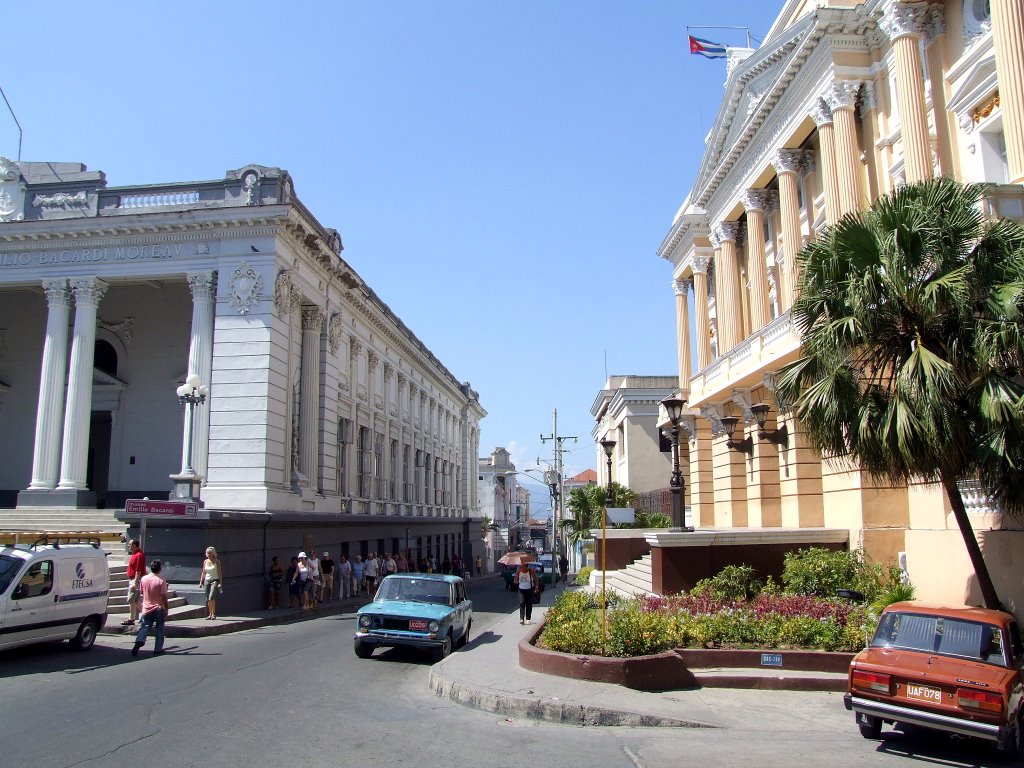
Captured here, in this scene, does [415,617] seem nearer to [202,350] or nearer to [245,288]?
[202,350]

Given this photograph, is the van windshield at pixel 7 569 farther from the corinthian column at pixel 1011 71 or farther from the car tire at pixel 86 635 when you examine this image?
the corinthian column at pixel 1011 71

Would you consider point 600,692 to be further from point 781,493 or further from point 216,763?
point 781,493

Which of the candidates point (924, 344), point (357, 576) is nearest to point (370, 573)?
point (357, 576)

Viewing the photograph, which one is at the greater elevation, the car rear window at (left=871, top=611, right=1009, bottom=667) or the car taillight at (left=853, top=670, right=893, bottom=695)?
the car rear window at (left=871, top=611, right=1009, bottom=667)

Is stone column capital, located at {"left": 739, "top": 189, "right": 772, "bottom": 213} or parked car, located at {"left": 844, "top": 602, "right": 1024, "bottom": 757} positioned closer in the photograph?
parked car, located at {"left": 844, "top": 602, "right": 1024, "bottom": 757}

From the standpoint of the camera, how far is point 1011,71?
1398 centimetres

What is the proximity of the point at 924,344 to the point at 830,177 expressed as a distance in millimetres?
10191

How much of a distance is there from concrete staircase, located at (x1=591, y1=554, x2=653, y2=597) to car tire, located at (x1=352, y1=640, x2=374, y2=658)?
6.72 meters

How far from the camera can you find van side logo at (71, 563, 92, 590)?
13840 millimetres

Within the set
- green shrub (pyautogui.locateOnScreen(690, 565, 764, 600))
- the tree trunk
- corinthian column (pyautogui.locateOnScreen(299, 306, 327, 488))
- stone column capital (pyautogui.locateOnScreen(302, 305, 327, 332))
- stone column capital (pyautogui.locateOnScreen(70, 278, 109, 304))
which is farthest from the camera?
stone column capital (pyautogui.locateOnScreen(302, 305, 327, 332))

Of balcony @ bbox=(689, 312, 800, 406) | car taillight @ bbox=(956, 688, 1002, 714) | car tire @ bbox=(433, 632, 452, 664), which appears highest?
balcony @ bbox=(689, 312, 800, 406)

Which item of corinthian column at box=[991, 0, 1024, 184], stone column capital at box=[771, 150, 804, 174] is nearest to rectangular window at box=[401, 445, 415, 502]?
stone column capital at box=[771, 150, 804, 174]

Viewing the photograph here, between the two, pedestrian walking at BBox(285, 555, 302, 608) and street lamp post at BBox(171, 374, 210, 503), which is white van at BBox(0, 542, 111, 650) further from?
pedestrian walking at BBox(285, 555, 302, 608)

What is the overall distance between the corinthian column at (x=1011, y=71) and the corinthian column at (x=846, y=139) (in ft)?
15.4
